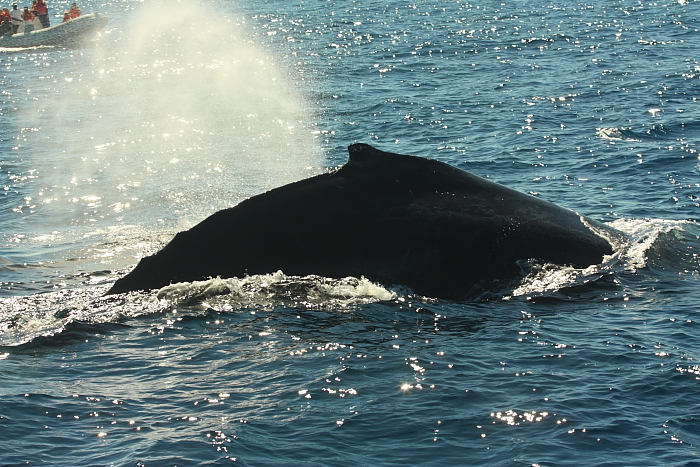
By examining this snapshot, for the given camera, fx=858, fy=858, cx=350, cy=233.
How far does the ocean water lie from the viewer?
7598 millimetres

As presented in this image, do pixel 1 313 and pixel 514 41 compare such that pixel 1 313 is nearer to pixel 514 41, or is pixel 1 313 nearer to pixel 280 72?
pixel 280 72

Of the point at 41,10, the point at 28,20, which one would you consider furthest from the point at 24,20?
the point at 41,10

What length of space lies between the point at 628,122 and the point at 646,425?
2000cm

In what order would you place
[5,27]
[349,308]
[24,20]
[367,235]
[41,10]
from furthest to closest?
[24,20], [41,10], [5,27], [349,308], [367,235]

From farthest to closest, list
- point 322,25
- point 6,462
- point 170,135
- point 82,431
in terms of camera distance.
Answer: point 322,25 → point 170,135 → point 82,431 → point 6,462

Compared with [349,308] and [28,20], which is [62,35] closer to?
[28,20]

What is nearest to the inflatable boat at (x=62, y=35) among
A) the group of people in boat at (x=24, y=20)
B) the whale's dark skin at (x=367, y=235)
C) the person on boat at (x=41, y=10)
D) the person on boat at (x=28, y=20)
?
the group of people in boat at (x=24, y=20)

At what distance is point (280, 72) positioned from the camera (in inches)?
Answer: 1796

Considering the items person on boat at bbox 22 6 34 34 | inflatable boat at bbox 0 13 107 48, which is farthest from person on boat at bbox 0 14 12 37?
person on boat at bbox 22 6 34 34

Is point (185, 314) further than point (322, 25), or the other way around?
point (322, 25)

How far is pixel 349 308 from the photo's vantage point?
10320mm

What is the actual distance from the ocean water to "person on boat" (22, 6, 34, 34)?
27.2 metres

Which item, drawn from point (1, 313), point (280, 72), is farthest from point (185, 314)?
point (280, 72)

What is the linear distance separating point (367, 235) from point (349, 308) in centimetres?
91
